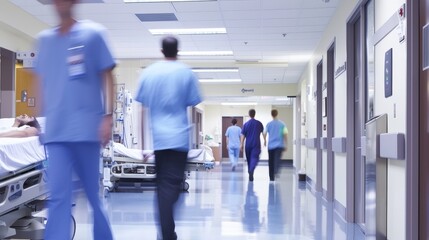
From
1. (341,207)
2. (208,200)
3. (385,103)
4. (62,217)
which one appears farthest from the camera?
(208,200)

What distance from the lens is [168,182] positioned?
2.67 m

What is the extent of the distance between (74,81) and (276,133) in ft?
25.4

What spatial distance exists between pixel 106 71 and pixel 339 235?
3059 millimetres

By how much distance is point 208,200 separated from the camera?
264 inches

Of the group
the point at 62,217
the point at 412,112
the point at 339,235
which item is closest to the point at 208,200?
the point at 339,235

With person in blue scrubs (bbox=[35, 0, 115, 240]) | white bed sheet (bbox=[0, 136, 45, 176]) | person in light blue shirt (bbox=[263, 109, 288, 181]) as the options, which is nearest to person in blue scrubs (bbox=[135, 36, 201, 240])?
person in blue scrubs (bbox=[35, 0, 115, 240])

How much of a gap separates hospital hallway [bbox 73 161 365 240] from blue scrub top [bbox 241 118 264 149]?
2.00 metres

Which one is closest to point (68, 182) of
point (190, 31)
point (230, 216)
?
point (230, 216)

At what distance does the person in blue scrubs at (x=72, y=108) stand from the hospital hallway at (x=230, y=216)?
2.62 feet

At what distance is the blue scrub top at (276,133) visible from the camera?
9.62 metres

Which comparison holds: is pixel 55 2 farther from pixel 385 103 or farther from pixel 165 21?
pixel 165 21

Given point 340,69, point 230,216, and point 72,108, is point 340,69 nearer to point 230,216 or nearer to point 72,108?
point 230,216

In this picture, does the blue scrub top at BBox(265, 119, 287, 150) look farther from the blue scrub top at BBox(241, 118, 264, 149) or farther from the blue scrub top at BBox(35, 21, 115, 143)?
the blue scrub top at BBox(35, 21, 115, 143)

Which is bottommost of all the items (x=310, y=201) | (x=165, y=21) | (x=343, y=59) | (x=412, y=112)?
(x=310, y=201)
